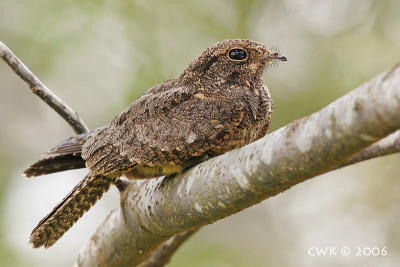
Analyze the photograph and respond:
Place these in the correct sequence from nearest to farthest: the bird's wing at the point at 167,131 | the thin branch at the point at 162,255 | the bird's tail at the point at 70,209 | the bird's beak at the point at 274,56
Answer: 1. the bird's wing at the point at 167,131
2. the bird's tail at the point at 70,209
3. the bird's beak at the point at 274,56
4. the thin branch at the point at 162,255

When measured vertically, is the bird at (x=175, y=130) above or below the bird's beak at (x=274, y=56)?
below

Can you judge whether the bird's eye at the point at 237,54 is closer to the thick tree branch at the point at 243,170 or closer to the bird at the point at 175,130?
the bird at the point at 175,130

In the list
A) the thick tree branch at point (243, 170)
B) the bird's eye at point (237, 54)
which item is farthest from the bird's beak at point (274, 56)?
the thick tree branch at point (243, 170)

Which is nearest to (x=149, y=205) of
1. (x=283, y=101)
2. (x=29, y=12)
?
(x=283, y=101)

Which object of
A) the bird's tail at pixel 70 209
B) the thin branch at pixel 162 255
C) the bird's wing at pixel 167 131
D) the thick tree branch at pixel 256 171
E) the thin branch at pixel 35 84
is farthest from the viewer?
the thin branch at pixel 162 255

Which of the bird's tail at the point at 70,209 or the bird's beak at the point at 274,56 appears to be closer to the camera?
the bird's tail at the point at 70,209

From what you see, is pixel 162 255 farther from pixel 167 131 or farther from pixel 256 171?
pixel 256 171

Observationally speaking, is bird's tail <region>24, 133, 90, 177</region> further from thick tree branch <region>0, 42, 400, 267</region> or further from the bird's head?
the bird's head
